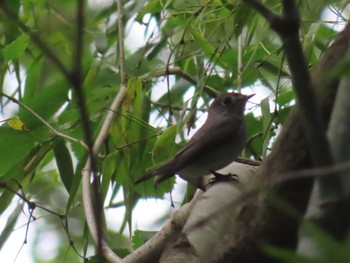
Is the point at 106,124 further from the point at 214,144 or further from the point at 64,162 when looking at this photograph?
the point at 214,144

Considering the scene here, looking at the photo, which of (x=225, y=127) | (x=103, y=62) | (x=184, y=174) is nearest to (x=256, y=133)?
(x=225, y=127)

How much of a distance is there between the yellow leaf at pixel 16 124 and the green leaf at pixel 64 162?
172mm

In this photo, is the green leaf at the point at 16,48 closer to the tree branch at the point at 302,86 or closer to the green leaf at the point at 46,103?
the green leaf at the point at 46,103

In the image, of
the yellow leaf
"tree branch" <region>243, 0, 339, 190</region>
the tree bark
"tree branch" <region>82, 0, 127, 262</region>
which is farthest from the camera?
the yellow leaf

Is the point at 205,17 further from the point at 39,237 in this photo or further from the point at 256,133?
the point at 39,237

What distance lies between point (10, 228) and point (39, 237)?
2.05 metres

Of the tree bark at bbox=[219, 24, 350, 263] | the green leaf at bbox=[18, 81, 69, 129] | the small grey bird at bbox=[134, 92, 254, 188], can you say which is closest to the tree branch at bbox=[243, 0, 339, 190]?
the tree bark at bbox=[219, 24, 350, 263]

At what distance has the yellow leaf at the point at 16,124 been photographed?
296 cm

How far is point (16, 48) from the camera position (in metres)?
2.89

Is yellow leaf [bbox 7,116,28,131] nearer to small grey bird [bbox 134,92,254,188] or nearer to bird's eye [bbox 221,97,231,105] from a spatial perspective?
small grey bird [bbox 134,92,254,188]

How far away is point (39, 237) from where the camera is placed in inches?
203

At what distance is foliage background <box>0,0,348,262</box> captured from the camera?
9.36 ft

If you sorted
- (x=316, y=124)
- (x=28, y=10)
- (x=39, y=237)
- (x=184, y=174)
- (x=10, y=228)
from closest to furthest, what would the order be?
(x=316, y=124) < (x=184, y=174) < (x=10, y=228) < (x=28, y=10) < (x=39, y=237)

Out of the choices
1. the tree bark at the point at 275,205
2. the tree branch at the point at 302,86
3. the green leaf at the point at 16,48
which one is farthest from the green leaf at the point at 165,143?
the tree branch at the point at 302,86
